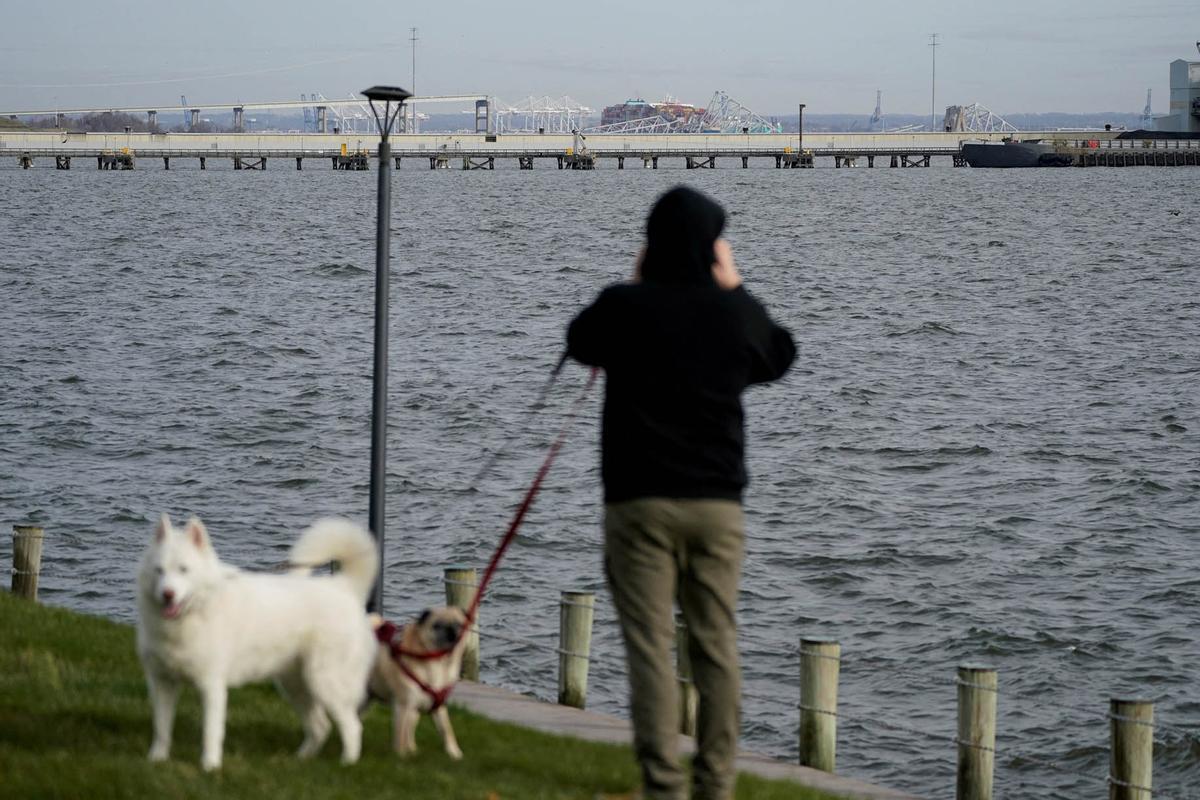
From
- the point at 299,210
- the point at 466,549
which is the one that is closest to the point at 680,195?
the point at 466,549

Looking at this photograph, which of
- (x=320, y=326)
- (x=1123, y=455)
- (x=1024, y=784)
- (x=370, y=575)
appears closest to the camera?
(x=370, y=575)

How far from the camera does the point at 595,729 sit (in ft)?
30.5

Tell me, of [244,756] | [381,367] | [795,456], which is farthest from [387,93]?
[795,456]

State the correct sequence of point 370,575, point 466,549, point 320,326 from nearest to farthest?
point 370,575
point 466,549
point 320,326

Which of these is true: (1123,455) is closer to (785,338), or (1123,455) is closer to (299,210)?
(785,338)

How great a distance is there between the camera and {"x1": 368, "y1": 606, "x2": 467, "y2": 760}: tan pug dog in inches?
269

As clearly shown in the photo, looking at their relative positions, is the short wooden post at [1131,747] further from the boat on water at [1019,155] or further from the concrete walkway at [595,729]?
the boat on water at [1019,155]

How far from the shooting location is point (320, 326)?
137 feet

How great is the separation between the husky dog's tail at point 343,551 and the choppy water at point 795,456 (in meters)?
6.77

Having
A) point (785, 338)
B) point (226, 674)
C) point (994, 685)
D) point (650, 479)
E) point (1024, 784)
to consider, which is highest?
point (785, 338)

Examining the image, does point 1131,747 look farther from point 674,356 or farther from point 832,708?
point 674,356

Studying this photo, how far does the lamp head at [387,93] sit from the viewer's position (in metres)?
11.0

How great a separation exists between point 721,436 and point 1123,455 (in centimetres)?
2088

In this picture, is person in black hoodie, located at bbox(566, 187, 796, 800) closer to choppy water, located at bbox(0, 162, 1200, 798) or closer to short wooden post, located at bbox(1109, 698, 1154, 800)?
short wooden post, located at bbox(1109, 698, 1154, 800)
